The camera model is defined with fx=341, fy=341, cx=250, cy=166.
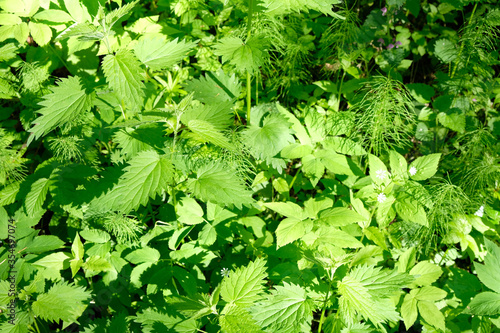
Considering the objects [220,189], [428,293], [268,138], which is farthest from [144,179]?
[428,293]

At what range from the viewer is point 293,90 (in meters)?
2.72

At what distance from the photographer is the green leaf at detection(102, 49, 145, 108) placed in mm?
1446

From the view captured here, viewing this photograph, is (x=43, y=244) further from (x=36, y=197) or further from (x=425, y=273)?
(x=425, y=273)

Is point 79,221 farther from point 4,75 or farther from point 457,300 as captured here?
point 457,300

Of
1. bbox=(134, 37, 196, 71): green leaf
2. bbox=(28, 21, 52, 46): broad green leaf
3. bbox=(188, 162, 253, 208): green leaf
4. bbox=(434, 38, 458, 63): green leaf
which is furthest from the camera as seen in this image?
bbox=(434, 38, 458, 63): green leaf

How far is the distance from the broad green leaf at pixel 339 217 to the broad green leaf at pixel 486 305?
731mm

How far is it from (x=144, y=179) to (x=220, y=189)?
1.06 ft

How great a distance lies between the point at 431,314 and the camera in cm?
188

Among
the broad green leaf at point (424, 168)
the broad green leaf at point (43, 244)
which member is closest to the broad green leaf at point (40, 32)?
the broad green leaf at point (43, 244)

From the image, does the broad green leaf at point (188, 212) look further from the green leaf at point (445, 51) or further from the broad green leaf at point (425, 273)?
the green leaf at point (445, 51)

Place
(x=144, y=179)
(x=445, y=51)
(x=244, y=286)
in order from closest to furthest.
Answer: (x=144, y=179)
(x=244, y=286)
(x=445, y=51)

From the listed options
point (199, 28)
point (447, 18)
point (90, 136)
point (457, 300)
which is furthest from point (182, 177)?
point (447, 18)

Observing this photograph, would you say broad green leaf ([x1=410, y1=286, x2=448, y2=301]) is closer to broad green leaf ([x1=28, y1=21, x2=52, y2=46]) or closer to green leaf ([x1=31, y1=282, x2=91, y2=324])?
green leaf ([x1=31, y1=282, x2=91, y2=324])

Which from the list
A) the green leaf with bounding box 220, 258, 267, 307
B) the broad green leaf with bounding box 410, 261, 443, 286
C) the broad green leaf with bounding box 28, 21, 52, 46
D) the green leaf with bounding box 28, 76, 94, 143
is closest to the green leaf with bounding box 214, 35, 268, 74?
the green leaf with bounding box 28, 76, 94, 143
